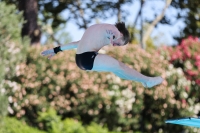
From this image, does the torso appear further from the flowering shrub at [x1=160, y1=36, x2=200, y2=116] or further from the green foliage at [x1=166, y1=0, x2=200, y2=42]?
the green foliage at [x1=166, y1=0, x2=200, y2=42]

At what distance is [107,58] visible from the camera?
2.91 metres

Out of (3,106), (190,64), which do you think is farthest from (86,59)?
(190,64)

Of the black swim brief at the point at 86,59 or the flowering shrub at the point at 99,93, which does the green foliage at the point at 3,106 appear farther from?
the black swim brief at the point at 86,59

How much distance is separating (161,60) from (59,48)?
385 inches

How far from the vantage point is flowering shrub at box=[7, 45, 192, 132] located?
11.1 meters

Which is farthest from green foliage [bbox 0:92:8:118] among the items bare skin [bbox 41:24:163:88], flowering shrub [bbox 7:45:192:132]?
bare skin [bbox 41:24:163:88]

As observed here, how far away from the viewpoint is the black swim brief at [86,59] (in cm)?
291

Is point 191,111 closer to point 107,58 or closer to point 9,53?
point 9,53

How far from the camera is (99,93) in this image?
11477mm

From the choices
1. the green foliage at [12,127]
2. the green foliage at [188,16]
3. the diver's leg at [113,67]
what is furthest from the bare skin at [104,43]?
the green foliage at [188,16]

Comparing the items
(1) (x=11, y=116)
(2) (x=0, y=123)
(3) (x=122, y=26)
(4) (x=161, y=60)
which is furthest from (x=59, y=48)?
(4) (x=161, y=60)

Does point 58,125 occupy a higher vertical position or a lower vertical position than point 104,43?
lower

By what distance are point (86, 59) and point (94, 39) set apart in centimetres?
12

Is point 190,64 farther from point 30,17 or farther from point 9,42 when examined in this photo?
point 9,42
